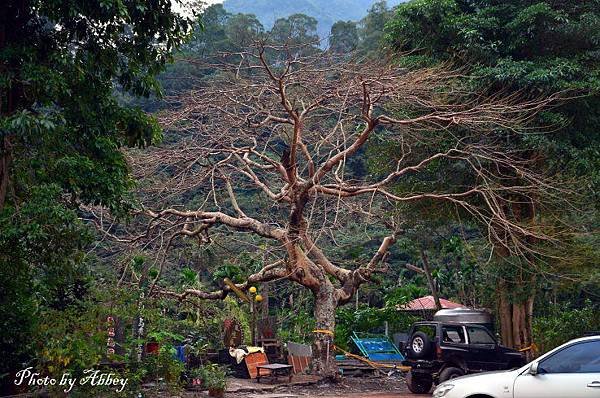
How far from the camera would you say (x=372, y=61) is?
15758mm

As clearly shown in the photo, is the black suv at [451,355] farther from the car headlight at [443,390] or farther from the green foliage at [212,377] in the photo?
the car headlight at [443,390]

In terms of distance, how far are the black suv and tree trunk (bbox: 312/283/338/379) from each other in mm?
1830

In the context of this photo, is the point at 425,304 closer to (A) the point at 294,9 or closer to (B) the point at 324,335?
(B) the point at 324,335

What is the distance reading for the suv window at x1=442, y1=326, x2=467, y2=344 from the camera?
13.8 meters

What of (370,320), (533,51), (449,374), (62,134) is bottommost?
(449,374)

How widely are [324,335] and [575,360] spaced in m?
8.31

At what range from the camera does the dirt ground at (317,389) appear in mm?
12922

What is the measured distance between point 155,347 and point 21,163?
15.4 ft

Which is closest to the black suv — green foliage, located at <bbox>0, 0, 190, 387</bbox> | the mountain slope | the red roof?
green foliage, located at <bbox>0, 0, 190, 387</bbox>

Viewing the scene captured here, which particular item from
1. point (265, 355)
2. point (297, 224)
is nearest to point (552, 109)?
point (297, 224)

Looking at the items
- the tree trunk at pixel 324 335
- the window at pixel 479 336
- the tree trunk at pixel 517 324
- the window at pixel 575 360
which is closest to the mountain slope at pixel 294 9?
the tree trunk at pixel 517 324

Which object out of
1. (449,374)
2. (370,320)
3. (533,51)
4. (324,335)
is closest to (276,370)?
(324,335)

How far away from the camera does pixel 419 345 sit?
13.9m

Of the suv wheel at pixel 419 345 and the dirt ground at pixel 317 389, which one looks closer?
the dirt ground at pixel 317 389
